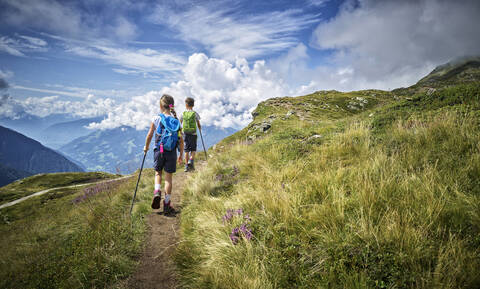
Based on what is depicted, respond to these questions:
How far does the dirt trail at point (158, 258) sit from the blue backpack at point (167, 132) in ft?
6.83

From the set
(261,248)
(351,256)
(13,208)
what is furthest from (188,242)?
(13,208)

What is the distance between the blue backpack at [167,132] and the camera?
5535 millimetres

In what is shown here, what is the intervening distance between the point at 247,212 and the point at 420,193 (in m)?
2.57

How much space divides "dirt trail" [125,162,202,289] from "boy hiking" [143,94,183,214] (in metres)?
0.62

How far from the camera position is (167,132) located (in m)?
5.58

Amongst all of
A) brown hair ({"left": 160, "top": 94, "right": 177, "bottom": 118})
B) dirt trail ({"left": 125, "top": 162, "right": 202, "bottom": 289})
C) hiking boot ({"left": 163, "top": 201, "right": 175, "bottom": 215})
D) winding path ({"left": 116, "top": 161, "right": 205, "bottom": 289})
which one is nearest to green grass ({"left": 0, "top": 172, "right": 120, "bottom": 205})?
hiking boot ({"left": 163, "top": 201, "right": 175, "bottom": 215})

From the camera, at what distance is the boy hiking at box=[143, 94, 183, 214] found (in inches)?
219

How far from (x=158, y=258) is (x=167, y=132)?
128 inches

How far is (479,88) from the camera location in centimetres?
677

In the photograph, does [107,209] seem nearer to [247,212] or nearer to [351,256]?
[247,212]

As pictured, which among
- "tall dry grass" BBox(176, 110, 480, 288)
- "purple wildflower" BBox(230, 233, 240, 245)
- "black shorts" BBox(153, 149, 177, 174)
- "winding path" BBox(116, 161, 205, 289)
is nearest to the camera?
"tall dry grass" BBox(176, 110, 480, 288)

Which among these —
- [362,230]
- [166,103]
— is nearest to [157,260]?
[362,230]

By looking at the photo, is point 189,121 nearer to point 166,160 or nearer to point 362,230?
point 166,160

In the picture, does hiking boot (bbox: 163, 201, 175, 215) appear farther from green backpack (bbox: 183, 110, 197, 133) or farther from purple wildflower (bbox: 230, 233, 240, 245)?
green backpack (bbox: 183, 110, 197, 133)
